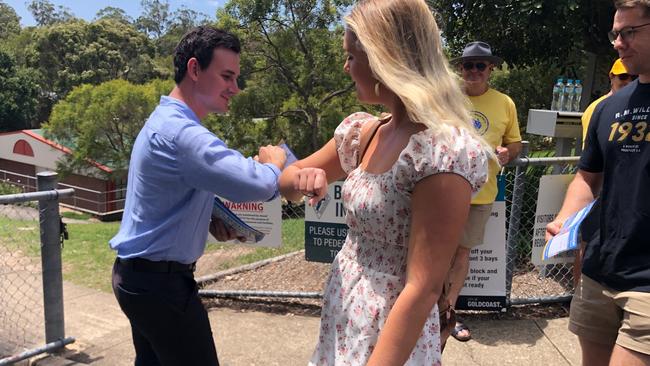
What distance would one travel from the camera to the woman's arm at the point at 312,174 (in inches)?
70.1

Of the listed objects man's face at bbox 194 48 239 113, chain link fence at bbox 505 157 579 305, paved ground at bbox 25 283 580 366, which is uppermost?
man's face at bbox 194 48 239 113

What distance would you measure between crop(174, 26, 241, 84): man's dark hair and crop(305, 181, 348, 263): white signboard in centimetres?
212

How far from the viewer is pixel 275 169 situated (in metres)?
2.24

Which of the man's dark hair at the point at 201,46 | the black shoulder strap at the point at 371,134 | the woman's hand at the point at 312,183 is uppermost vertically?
the man's dark hair at the point at 201,46

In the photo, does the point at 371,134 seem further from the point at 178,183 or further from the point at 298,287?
the point at 298,287

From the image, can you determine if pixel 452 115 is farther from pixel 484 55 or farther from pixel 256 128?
pixel 256 128

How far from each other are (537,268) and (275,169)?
4.13m

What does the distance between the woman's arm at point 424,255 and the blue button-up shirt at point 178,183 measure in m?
0.84

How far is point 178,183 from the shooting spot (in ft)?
7.41

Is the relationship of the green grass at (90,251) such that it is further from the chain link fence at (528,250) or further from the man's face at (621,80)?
the man's face at (621,80)

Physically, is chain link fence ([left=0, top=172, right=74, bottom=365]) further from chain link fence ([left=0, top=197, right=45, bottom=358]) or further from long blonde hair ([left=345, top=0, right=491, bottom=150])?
long blonde hair ([left=345, top=0, right=491, bottom=150])

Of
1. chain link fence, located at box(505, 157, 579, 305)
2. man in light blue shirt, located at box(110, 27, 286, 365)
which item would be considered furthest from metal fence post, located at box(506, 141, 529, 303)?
man in light blue shirt, located at box(110, 27, 286, 365)

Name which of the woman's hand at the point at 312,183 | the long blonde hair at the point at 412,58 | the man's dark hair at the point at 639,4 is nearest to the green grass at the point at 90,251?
the woman's hand at the point at 312,183

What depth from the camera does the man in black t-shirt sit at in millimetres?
2055
